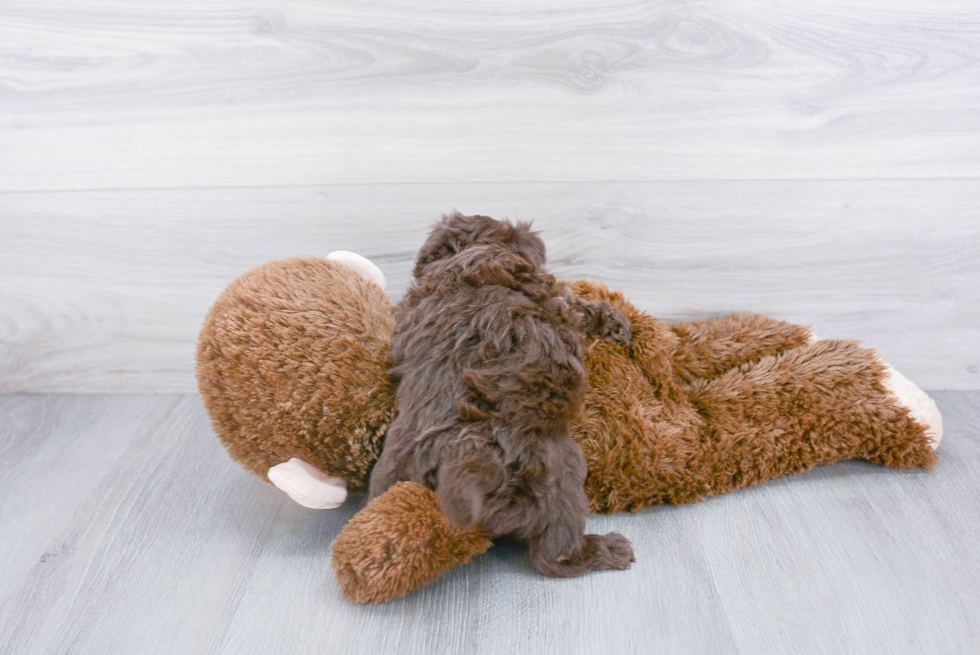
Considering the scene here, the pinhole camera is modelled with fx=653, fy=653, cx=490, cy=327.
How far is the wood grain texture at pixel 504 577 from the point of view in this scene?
73 cm

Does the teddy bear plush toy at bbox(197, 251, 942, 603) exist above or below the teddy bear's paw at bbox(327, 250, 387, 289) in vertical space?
below

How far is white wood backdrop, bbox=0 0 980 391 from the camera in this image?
1.01m

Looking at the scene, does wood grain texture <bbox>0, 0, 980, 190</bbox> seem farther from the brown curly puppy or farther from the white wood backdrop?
the brown curly puppy

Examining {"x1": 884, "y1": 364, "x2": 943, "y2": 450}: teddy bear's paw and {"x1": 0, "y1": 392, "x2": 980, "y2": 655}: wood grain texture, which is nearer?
{"x1": 0, "y1": 392, "x2": 980, "y2": 655}: wood grain texture

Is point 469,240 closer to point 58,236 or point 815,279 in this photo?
point 815,279

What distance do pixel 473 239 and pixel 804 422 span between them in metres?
0.55

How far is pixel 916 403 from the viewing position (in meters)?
0.98

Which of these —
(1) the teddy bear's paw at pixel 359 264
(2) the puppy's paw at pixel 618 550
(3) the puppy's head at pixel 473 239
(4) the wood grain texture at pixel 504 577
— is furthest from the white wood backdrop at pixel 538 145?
(2) the puppy's paw at pixel 618 550

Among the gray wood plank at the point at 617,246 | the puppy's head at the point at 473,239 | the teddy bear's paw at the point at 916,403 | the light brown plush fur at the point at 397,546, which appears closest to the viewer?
the light brown plush fur at the point at 397,546

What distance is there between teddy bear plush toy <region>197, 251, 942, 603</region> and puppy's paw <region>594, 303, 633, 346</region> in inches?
0.5

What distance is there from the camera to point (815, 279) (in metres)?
1.14

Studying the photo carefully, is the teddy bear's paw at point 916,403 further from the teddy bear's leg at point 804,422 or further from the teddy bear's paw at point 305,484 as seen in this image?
the teddy bear's paw at point 305,484

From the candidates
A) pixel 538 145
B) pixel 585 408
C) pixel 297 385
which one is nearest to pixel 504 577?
pixel 585 408

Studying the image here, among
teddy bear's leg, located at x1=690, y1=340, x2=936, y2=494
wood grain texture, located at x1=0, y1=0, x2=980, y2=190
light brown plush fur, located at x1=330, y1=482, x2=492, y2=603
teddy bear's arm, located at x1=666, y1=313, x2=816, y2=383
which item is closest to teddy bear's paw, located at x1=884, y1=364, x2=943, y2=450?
teddy bear's leg, located at x1=690, y1=340, x2=936, y2=494
